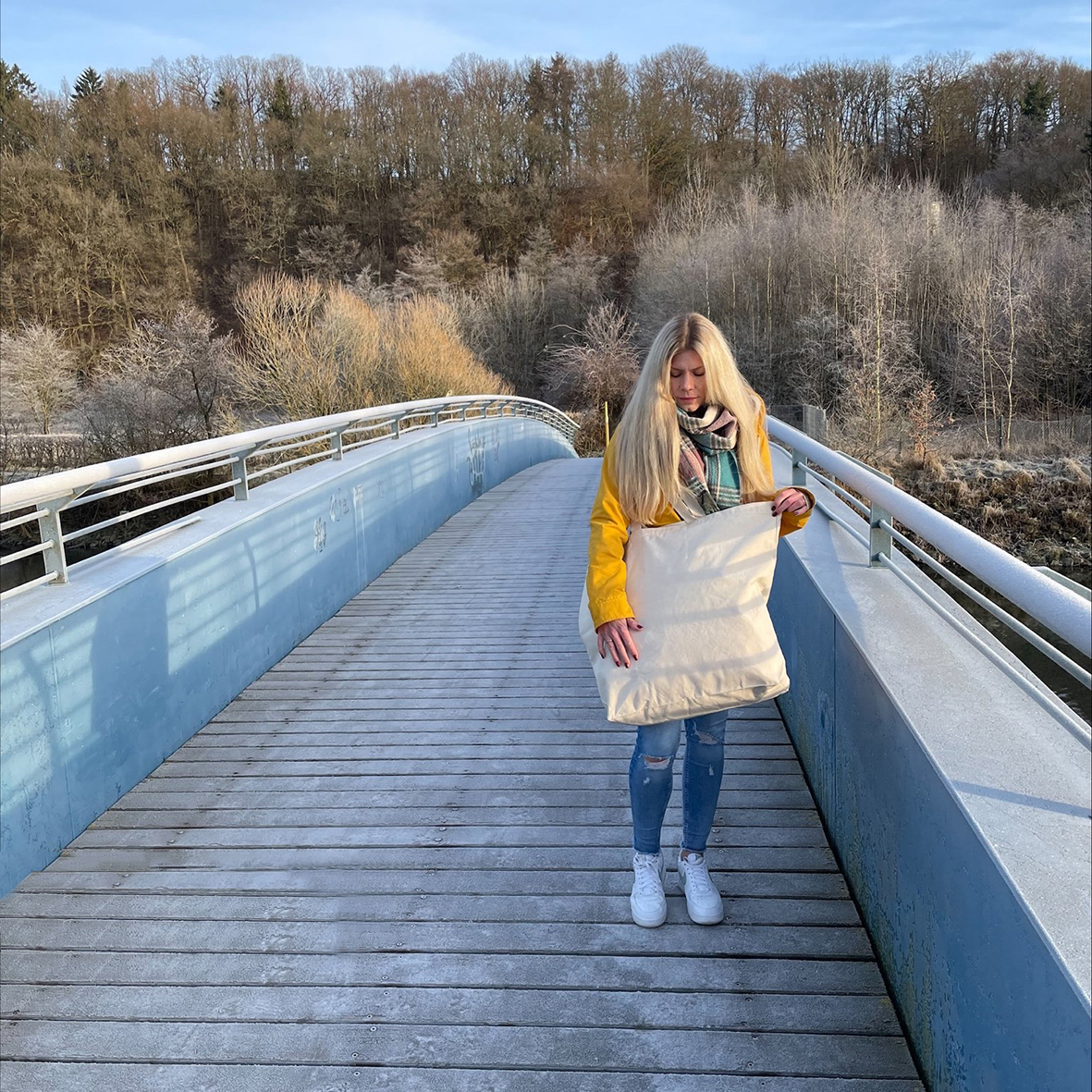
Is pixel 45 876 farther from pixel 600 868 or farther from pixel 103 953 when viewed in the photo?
pixel 600 868

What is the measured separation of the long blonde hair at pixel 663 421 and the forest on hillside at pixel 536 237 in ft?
61.3

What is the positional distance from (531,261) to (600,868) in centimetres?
4530

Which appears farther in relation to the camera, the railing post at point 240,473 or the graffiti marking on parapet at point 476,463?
the graffiti marking on parapet at point 476,463

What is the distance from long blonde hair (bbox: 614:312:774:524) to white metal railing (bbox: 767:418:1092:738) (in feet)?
1.55

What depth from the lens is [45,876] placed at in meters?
2.95

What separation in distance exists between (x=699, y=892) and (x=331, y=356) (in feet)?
63.6

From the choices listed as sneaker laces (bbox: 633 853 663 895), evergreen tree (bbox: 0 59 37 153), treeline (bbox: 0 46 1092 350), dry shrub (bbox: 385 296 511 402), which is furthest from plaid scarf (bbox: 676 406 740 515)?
evergreen tree (bbox: 0 59 37 153)

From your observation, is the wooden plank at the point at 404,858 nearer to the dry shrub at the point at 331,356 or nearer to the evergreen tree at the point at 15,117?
the dry shrub at the point at 331,356

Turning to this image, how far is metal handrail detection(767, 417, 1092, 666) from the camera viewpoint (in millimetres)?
1460

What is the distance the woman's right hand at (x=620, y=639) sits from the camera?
225cm

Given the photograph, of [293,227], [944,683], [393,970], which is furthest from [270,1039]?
[293,227]

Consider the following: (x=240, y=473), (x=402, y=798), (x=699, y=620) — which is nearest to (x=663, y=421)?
(x=699, y=620)

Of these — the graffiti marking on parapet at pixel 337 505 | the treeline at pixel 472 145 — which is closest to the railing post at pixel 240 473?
the graffiti marking on parapet at pixel 337 505

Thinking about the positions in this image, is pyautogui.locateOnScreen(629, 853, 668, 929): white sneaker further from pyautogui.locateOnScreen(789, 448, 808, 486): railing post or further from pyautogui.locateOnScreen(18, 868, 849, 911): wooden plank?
pyautogui.locateOnScreen(789, 448, 808, 486): railing post
